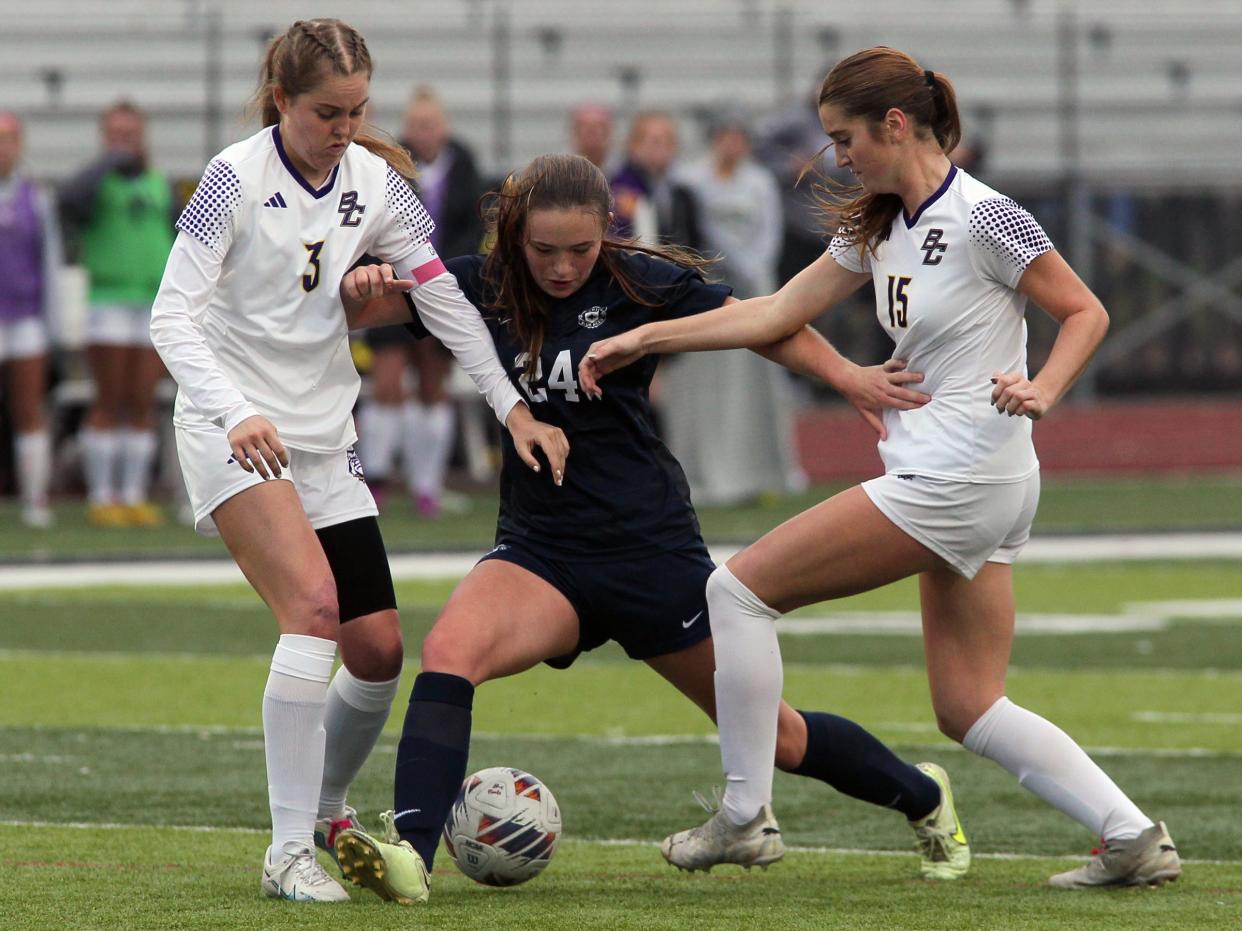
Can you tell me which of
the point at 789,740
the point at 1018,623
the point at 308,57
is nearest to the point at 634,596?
the point at 789,740

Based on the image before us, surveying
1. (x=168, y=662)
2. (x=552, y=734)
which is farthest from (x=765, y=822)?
(x=168, y=662)

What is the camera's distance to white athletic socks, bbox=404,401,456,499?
49.3 feet

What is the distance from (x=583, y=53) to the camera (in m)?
23.0

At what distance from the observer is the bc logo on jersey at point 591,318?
17.3 feet

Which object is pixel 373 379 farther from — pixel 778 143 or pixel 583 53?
pixel 583 53

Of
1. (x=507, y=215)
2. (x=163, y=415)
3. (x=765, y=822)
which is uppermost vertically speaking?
(x=507, y=215)

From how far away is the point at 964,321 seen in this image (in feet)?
16.1

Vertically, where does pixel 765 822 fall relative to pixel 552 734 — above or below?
above

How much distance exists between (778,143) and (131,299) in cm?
555

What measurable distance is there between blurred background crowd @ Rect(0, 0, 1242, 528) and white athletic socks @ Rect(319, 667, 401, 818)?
9.16 metres

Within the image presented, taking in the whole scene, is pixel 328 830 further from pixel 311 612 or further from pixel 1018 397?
pixel 1018 397

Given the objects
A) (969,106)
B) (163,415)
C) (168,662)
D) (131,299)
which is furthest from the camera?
(969,106)

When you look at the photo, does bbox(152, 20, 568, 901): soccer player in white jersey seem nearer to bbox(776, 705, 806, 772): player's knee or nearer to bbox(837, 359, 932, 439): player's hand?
bbox(837, 359, 932, 439): player's hand

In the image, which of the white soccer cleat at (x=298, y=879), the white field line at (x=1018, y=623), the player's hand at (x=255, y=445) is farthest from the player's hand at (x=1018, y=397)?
the white field line at (x=1018, y=623)
